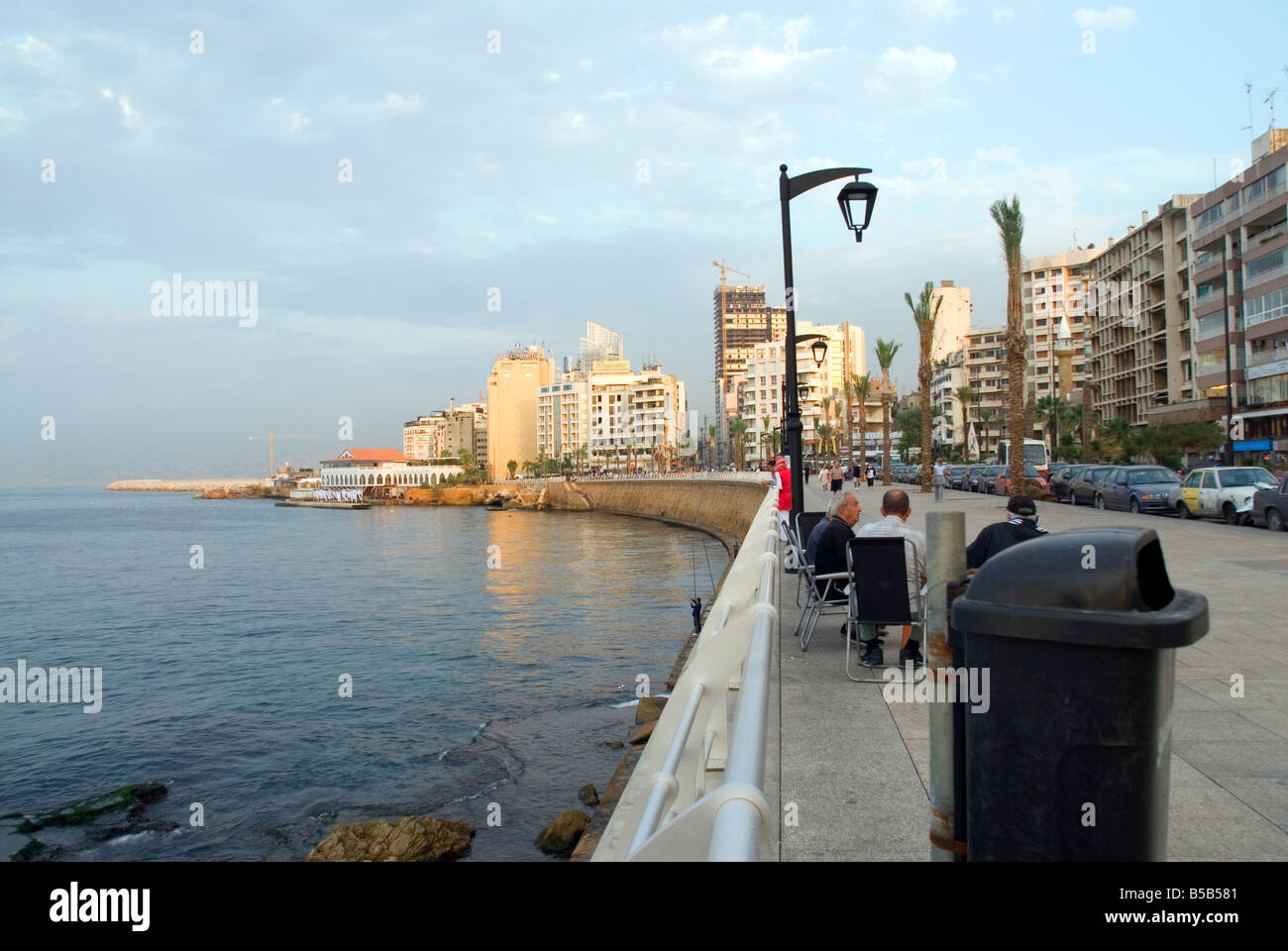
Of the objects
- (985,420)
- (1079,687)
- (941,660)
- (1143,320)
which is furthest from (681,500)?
(1079,687)

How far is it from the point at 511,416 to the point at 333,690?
162m

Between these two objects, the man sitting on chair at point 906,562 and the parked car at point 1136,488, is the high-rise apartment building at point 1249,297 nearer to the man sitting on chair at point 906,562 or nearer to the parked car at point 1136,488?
the parked car at point 1136,488

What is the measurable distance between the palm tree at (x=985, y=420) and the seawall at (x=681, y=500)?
140ft

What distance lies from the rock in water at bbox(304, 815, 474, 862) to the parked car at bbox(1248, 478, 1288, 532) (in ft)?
60.3

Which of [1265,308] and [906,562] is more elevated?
[1265,308]

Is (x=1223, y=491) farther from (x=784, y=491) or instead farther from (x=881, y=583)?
(x=881, y=583)

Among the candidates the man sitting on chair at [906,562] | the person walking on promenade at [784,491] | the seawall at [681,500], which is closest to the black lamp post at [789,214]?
the person walking on promenade at [784,491]

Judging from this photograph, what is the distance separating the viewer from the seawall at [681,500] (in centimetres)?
5303

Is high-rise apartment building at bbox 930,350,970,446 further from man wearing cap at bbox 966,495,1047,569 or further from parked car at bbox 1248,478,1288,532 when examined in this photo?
man wearing cap at bbox 966,495,1047,569

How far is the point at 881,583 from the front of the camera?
22.4 feet

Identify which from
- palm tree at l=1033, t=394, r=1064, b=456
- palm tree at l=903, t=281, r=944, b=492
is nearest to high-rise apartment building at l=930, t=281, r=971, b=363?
palm tree at l=1033, t=394, r=1064, b=456

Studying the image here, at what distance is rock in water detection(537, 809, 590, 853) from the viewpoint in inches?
385
